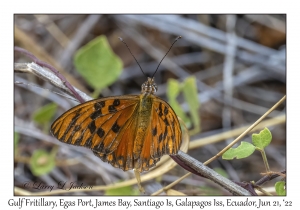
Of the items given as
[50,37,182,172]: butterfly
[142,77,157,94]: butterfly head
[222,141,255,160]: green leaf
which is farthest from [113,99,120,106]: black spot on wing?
[222,141,255,160]: green leaf

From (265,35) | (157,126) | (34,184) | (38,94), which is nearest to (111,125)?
(157,126)

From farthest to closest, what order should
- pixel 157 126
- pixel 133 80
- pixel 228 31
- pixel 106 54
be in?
1. pixel 133 80
2. pixel 228 31
3. pixel 106 54
4. pixel 157 126

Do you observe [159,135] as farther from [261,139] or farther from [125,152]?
[261,139]

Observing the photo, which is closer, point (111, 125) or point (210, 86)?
point (111, 125)

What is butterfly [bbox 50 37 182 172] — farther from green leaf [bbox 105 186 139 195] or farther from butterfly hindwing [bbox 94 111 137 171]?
green leaf [bbox 105 186 139 195]

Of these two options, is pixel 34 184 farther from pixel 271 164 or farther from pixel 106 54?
pixel 271 164

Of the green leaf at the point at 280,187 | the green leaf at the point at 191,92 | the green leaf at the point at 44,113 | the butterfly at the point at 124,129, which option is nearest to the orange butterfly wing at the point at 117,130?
the butterfly at the point at 124,129
